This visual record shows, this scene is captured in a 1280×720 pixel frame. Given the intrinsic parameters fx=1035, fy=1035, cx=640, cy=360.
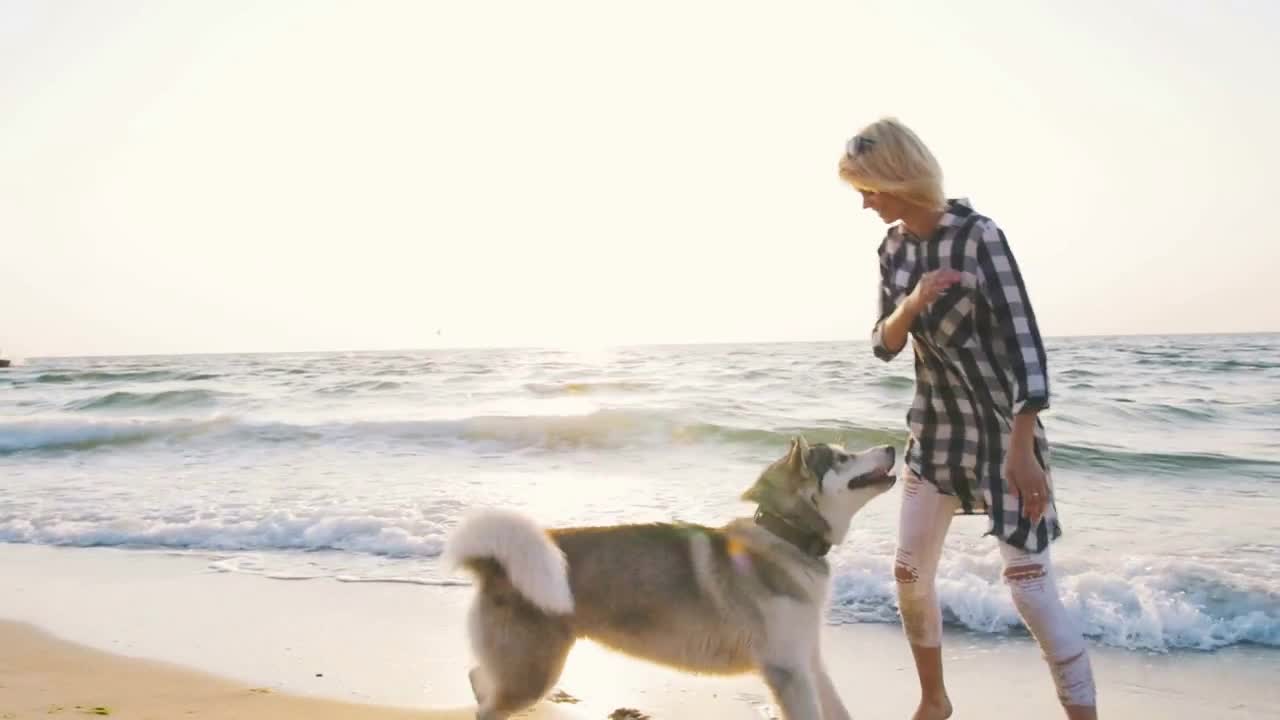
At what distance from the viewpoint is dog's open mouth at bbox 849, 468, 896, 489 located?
418 cm

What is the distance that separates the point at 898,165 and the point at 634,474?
9.61 meters

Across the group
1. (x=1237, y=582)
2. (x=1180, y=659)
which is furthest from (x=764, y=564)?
(x=1237, y=582)

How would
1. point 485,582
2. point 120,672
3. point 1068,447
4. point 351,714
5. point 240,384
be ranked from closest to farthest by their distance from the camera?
point 485,582 < point 351,714 < point 120,672 < point 1068,447 < point 240,384

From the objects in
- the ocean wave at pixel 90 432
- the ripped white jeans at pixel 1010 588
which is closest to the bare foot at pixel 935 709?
the ripped white jeans at pixel 1010 588

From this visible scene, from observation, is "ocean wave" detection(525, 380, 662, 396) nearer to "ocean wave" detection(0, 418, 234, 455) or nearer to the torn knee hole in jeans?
"ocean wave" detection(0, 418, 234, 455)

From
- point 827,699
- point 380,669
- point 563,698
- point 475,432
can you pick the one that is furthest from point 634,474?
point 827,699

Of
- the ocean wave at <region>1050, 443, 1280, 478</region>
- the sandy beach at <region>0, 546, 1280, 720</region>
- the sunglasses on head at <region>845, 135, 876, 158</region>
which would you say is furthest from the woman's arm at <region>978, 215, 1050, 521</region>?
the ocean wave at <region>1050, 443, 1280, 478</region>

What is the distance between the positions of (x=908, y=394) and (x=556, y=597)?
57.8 feet

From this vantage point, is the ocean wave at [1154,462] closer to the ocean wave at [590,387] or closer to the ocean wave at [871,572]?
the ocean wave at [871,572]

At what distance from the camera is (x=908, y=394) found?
20.5 m

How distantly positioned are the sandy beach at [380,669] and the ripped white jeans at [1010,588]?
106 cm

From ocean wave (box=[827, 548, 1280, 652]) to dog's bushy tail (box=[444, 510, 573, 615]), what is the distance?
A: 3.17 meters

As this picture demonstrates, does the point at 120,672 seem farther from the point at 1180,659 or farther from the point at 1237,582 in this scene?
the point at 1237,582

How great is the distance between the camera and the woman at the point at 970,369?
3307mm
